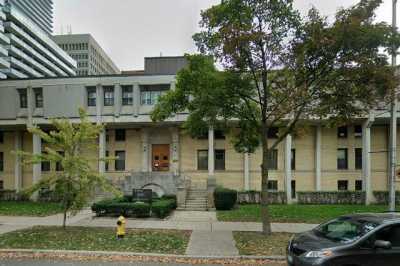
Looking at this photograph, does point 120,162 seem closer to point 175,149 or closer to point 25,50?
point 175,149

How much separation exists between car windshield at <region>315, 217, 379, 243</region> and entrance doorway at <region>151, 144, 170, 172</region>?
2439 centimetres

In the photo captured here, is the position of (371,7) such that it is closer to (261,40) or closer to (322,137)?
(261,40)

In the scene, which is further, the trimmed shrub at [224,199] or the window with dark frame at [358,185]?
the window with dark frame at [358,185]

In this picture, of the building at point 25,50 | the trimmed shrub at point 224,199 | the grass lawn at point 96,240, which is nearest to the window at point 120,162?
the trimmed shrub at point 224,199

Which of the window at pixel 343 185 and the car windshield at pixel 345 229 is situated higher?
the car windshield at pixel 345 229

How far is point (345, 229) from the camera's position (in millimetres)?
8539

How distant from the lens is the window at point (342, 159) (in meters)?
32.9

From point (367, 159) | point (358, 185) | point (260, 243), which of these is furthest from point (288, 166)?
point (260, 243)

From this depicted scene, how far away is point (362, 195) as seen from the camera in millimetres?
30156

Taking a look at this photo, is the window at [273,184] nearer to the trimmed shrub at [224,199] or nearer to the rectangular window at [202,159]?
the rectangular window at [202,159]

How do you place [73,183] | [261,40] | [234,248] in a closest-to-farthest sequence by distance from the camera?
[234,248], [261,40], [73,183]

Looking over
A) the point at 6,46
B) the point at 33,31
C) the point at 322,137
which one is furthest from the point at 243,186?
the point at 33,31

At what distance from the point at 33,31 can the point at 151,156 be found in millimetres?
96231

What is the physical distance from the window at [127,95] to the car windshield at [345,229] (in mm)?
24347
